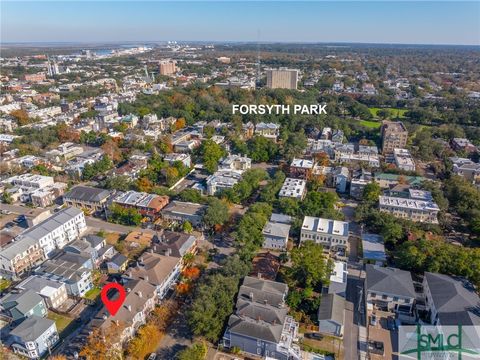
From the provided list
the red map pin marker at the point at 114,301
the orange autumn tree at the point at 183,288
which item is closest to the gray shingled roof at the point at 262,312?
the orange autumn tree at the point at 183,288

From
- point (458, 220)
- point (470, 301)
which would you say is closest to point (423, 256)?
point (470, 301)

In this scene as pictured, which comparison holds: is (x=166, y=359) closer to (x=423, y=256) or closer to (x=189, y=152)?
(x=423, y=256)

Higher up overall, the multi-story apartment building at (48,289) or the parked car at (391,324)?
the multi-story apartment building at (48,289)

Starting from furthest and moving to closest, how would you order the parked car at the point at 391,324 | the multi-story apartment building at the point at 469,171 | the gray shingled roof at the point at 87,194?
the multi-story apartment building at the point at 469,171
the gray shingled roof at the point at 87,194
the parked car at the point at 391,324

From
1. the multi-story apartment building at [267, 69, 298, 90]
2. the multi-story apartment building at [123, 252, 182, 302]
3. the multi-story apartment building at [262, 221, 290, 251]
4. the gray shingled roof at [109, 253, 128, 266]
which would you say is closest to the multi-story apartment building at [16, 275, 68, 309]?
the gray shingled roof at [109, 253, 128, 266]

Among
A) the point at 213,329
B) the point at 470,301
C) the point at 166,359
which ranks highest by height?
the point at 470,301

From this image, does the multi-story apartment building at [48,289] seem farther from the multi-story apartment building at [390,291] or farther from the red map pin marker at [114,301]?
the multi-story apartment building at [390,291]

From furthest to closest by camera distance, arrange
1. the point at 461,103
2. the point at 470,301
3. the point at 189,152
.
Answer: the point at 461,103
the point at 189,152
the point at 470,301
